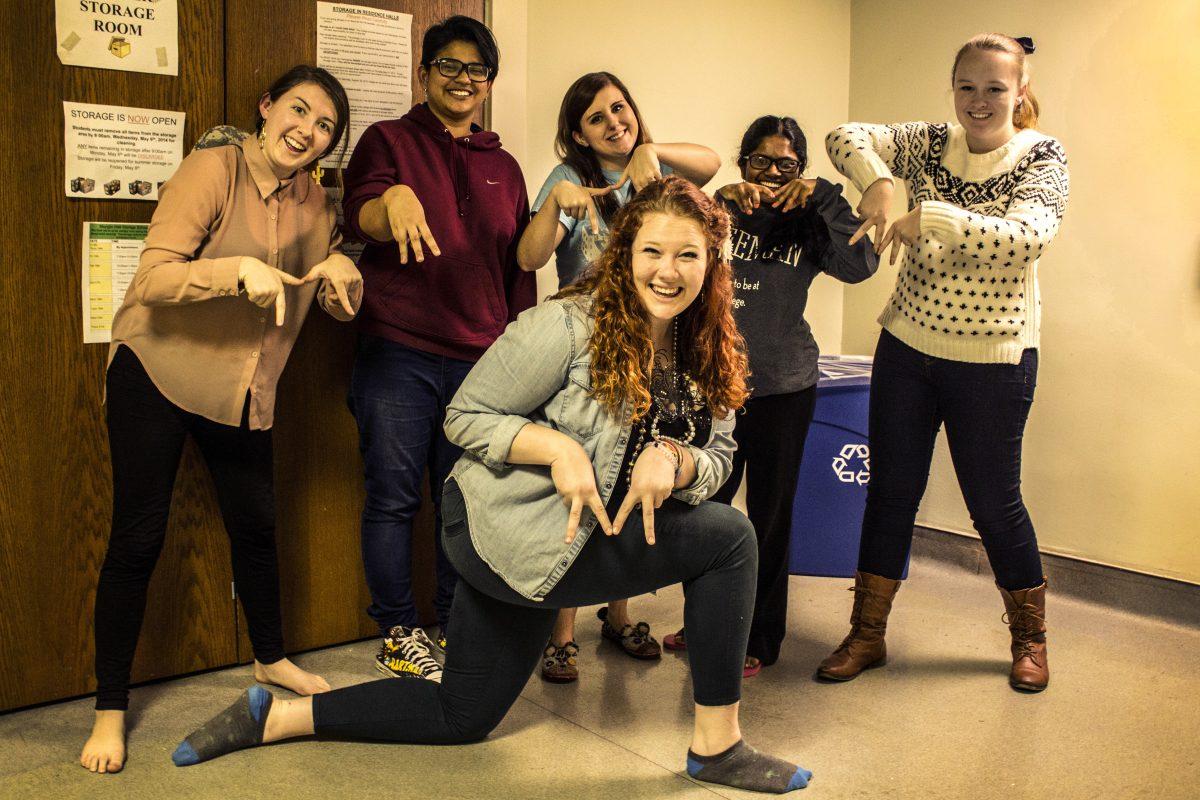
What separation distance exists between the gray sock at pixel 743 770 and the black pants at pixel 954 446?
2.66 feet

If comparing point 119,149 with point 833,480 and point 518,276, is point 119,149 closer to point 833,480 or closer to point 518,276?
point 518,276

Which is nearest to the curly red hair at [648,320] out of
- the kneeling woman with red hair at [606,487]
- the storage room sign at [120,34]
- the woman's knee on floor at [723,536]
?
the kneeling woman with red hair at [606,487]

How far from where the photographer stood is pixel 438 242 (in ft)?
7.93

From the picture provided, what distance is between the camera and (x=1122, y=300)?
3.25 metres

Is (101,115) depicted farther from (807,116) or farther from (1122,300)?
(1122,300)

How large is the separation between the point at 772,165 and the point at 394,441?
3.68 feet

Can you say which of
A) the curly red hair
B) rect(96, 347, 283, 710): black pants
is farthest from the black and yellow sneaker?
the curly red hair

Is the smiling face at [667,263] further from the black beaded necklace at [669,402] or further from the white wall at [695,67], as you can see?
the white wall at [695,67]

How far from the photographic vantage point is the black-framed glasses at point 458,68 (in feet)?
7.77

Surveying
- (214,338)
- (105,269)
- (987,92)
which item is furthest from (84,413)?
(987,92)

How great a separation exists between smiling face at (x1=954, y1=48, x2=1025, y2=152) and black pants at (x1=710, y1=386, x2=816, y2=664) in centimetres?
72

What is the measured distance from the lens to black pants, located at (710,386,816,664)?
2.48 meters

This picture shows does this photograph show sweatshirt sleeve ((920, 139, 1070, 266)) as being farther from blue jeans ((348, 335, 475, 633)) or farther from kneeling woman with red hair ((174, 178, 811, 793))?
blue jeans ((348, 335, 475, 633))

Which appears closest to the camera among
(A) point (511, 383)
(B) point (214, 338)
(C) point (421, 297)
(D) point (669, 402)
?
(A) point (511, 383)
